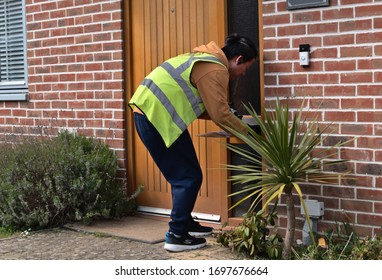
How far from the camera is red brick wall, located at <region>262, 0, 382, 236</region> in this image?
20.0 ft

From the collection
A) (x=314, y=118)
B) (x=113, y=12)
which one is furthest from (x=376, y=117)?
(x=113, y=12)

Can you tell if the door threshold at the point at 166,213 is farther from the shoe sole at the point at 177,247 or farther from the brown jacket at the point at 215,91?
the brown jacket at the point at 215,91

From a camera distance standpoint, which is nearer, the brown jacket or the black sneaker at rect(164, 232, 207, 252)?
the brown jacket

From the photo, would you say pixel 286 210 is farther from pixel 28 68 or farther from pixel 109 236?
pixel 28 68

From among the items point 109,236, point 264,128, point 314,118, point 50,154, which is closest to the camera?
point 264,128

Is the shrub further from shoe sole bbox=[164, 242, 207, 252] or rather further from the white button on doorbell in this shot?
the white button on doorbell

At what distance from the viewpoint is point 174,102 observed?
637 cm

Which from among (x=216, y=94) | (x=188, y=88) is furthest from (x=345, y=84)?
(x=188, y=88)

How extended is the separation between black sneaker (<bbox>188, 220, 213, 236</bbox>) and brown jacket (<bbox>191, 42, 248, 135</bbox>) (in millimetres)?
1133

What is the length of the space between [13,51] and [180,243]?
4.34 metres

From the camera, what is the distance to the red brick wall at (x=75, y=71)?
27.2 ft

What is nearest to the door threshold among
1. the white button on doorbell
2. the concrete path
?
the concrete path

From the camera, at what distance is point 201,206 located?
7656 millimetres
